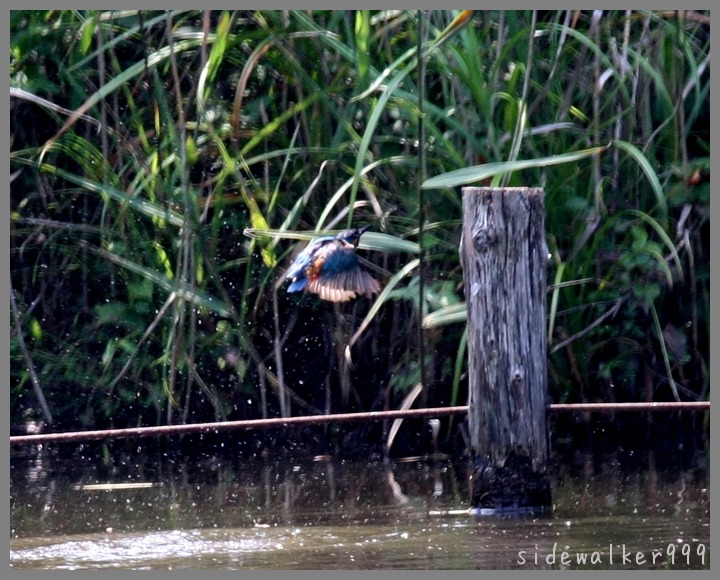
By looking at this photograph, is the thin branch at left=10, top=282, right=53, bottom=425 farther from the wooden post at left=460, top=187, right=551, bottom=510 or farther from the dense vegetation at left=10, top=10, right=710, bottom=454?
the wooden post at left=460, top=187, right=551, bottom=510

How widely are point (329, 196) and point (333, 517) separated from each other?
52.6 inches

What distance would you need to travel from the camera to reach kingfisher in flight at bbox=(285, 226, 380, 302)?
3992 millimetres

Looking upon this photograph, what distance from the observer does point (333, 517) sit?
12.2 feet

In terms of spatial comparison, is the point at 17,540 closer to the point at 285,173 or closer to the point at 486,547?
the point at 486,547

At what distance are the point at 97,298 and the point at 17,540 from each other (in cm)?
158

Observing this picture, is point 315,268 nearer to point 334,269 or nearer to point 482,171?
point 334,269

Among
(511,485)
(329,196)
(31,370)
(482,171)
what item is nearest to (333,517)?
(511,485)

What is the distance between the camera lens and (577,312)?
4.32 metres

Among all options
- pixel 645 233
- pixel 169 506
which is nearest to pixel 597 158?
pixel 645 233

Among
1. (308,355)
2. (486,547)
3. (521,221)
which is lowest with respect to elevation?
(486,547)

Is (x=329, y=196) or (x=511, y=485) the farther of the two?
(x=329, y=196)

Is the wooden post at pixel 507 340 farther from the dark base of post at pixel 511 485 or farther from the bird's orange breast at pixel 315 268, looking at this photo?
the bird's orange breast at pixel 315 268

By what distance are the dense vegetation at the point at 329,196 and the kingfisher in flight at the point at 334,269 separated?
0.25ft

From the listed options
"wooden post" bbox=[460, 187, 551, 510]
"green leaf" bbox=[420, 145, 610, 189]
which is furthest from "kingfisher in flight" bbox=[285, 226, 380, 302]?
"wooden post" bbox=[460, 187, 551, 510]
